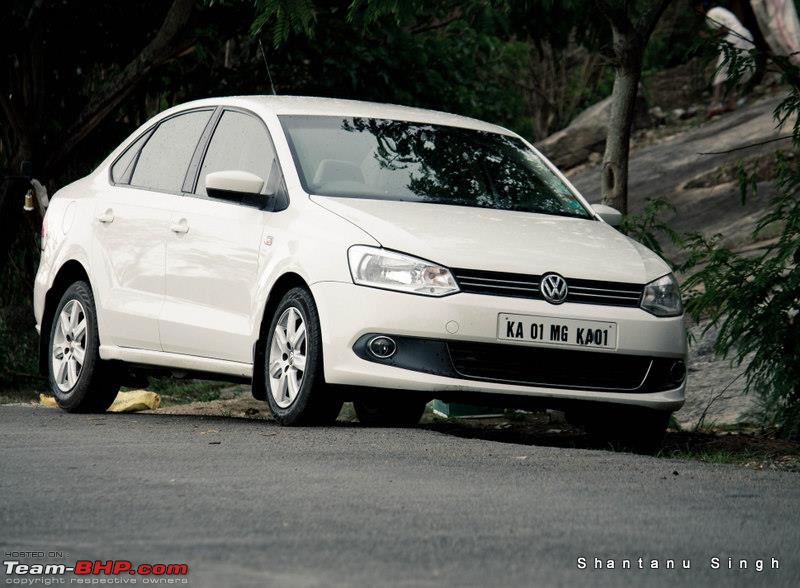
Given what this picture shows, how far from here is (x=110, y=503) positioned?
5.93 meters

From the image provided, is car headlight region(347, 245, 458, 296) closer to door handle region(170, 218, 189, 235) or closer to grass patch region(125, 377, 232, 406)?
door handle region(170, 218, 189, 235)

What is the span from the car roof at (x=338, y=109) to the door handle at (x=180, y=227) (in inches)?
29.3

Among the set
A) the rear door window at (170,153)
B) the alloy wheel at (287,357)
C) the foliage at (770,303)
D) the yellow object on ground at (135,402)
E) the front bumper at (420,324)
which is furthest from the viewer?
the yellow object on ground at (135,402)

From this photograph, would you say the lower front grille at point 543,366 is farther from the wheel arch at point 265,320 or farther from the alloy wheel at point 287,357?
→ the wheel arch at point 265,320

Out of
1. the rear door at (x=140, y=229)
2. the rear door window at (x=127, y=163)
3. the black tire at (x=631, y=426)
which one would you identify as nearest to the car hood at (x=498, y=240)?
the black tire at (x=631, y=426)

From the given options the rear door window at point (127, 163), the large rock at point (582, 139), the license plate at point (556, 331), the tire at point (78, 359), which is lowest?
the large rock at point (582, 139)

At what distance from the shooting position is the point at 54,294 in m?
10.7

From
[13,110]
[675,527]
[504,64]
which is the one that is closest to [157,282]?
[675,527]

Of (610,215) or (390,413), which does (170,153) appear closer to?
(390,413)

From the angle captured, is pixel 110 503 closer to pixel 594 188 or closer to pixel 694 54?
pixel 694 54

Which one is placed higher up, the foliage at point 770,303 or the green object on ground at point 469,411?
the foliage at point 770,303

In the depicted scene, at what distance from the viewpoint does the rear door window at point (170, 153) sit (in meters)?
9.80

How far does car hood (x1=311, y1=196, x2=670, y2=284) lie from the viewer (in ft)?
26.2

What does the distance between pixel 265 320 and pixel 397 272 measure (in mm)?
967
